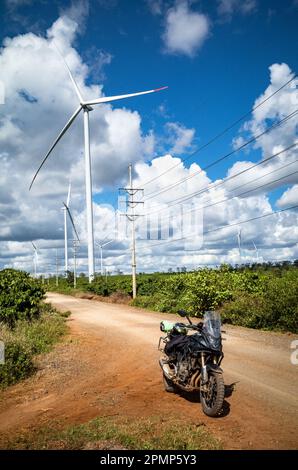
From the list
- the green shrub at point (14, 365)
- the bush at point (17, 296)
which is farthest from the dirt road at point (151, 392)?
the bush at point (17, 296)

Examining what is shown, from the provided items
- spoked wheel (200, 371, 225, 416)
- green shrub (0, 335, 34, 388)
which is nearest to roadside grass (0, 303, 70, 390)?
green shrub (0, 335, 34, 388)

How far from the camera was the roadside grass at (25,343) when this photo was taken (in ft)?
32.6

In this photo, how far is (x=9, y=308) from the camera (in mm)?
16297

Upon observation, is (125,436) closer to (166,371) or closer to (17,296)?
(166,371)

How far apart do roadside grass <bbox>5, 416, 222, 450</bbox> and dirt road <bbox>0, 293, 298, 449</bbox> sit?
1.10ft

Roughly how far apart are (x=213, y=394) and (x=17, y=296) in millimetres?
12128

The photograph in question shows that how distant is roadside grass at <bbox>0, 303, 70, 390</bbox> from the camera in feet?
32.6

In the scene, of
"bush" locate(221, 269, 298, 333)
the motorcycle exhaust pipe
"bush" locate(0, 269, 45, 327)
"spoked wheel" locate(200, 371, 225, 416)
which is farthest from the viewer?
"bush" locate(0, 269, 45, 327)

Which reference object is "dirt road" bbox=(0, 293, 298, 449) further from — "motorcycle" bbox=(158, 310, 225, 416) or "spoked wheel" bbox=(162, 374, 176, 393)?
"motorcycle" bbox=(158, 310, 225, 416)

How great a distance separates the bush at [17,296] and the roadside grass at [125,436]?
1080 centimetres

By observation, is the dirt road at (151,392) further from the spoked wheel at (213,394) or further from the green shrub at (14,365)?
the green shrub at (14,365)
